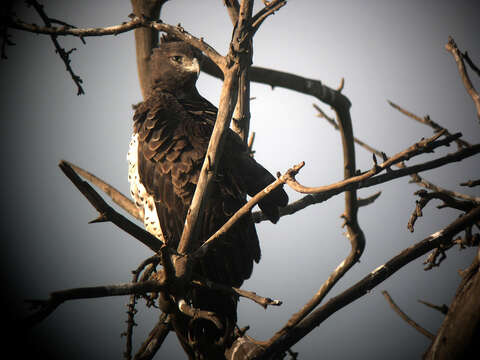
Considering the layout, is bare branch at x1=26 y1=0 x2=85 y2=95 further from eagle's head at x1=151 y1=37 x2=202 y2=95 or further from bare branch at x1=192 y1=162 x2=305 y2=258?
eagle's head at x1=151 y1=37 x2=202 y2=95

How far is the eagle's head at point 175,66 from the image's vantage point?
12.1 feet

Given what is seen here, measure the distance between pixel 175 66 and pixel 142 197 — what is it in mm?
1450

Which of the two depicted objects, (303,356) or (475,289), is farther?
(303,356)

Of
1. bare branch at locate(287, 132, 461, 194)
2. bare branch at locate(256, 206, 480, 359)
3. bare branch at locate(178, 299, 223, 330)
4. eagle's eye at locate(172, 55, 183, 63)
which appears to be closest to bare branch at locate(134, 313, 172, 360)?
bare branch at locate(178, 299, 223, 330)

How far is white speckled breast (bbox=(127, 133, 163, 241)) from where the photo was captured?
296 centimetres

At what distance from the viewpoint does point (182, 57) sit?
3.70 m

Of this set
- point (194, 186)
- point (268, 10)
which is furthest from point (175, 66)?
point (268, 10)

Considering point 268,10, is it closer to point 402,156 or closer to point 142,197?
point 402,156

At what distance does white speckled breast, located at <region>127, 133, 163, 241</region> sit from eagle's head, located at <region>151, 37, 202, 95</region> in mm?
909

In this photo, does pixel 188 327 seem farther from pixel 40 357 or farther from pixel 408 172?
pixel 40 357

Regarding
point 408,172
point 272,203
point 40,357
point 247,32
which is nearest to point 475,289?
point 408,172

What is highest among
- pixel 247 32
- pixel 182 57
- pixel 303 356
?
pixel 182 57

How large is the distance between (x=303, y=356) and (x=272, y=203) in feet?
33.4

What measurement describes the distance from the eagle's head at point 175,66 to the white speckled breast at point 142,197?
2.98 feet
